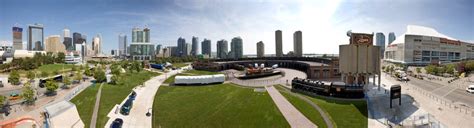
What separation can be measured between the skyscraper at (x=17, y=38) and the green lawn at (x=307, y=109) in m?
244

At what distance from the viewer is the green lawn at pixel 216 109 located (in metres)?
34.5

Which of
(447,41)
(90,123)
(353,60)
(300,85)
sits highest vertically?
(447,41)

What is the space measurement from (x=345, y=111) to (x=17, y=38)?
25959 cm

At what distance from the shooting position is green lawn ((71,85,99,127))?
36466 mm

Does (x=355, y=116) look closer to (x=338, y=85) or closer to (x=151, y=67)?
(x=338, y=85)

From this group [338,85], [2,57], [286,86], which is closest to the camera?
[338,85]

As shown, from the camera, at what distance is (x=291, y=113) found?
120ft

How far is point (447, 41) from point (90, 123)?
199 metres

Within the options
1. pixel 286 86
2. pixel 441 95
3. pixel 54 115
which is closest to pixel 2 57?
pixel 54 115

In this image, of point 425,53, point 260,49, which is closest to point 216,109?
point 260,49

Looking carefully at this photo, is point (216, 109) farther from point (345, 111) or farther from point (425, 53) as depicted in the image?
point (425, 53)

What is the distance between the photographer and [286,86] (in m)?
53.8

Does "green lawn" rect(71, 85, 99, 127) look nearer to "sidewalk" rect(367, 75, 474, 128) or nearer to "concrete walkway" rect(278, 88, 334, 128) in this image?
"concrete walkway" rect(278, 88, 334, 128)

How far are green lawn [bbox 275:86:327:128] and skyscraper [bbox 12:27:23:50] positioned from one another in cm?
24419
